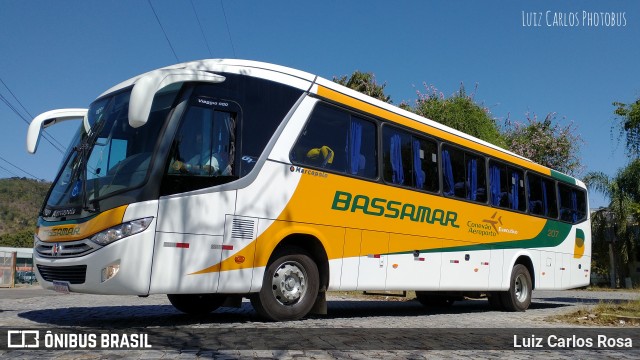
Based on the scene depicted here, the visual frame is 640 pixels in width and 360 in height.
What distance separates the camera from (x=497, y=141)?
1437 inches

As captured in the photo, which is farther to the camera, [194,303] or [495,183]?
[495,183]

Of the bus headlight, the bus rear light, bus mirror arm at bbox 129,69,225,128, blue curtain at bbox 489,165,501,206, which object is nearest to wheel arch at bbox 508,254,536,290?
blue curtain at bbox 489,165,501,206

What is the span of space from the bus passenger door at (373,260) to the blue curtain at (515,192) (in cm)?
534

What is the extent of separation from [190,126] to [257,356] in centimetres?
352

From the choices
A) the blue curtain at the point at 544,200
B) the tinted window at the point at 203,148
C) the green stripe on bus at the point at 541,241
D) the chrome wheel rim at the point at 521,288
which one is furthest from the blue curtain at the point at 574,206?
the tinted window at the point at 203,148

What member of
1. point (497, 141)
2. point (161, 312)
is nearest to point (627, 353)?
point (161, 312)

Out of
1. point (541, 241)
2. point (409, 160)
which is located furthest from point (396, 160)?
point (541, 241)

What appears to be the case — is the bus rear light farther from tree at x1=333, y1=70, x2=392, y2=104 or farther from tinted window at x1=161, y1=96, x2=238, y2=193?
tree at x1=333, y1=70, x2=392, y2=104

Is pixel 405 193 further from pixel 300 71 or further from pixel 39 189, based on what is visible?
pixel 39 189

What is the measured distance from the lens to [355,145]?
10227 mm

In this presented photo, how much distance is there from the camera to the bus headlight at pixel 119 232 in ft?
24.5

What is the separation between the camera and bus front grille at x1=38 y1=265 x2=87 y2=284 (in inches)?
301

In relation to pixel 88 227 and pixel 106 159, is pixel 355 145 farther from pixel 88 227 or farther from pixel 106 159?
pixel 88 227

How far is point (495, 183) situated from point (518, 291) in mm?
2583
